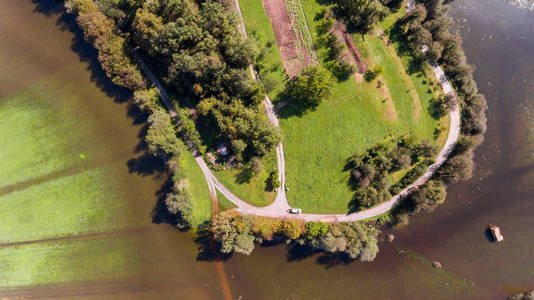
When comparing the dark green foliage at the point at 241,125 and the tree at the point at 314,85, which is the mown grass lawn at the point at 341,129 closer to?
the tree at the point at 314,85

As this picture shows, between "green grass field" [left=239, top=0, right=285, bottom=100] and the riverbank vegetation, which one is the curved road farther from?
the riverbank vegetation

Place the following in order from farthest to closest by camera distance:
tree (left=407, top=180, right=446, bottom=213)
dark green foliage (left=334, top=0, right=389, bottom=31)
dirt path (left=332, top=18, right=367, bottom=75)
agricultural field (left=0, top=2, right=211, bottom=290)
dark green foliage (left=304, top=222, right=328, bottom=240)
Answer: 1. agricultural field (left=0, top=2, right=211, bottom=290)
2. dirt path (left=332, top=18, right=367, bottom=75)
3. dark green foliage (left=334, top=0, right=389, bottom=31)
4. tree (left=407, top=180, right=446, bottom=213)
5. dark green foliage (left=304, top=222, right=328, bottom=240)

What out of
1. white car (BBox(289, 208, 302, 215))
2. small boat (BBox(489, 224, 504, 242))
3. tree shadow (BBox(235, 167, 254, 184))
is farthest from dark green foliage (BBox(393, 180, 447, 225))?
tree shadow (BBox(235, 167, 254, 184))

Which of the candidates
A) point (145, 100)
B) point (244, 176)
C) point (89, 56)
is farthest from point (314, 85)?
point (89, 56)

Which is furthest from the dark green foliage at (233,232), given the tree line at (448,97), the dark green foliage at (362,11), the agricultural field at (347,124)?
the dark green foliage at (362,11)

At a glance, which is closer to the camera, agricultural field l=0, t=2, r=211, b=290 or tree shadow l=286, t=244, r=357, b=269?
tree shadow l=286, t=244, r=357, b=269

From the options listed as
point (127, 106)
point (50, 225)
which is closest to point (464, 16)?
point (127, 106)

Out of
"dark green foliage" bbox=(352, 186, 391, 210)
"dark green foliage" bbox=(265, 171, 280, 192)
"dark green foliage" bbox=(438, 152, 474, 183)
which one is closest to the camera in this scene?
"dark green foliage" bbox=(438, 152, 474, 183)

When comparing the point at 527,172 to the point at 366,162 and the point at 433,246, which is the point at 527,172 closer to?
the point at 433,246
